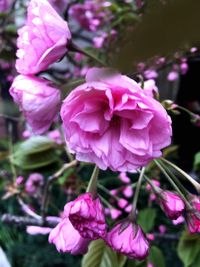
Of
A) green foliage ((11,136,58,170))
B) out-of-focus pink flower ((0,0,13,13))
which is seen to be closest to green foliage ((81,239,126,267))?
green foliage ((11,136,58,170))

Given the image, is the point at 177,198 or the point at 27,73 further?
the point at 177,198

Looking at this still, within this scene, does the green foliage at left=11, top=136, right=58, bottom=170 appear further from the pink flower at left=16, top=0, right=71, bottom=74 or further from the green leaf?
the pink flower at left=16, top=0, right=71, bottom=74

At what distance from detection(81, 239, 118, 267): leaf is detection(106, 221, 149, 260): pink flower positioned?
0.76 ft

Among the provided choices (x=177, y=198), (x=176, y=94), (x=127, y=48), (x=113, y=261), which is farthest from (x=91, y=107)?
(x=176, y=94)

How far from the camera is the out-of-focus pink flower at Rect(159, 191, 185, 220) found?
21.3 inches

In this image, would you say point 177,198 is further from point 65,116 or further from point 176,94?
point 176,94

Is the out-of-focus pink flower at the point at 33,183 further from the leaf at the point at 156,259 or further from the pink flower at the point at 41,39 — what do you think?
the pink flower at the point at 41,39

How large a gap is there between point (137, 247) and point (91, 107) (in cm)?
22

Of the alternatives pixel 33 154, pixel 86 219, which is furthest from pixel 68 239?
pixel 33 154

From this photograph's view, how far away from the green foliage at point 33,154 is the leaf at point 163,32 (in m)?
1.26

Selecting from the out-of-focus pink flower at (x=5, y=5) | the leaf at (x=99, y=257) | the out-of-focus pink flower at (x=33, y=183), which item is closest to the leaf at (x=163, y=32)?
the leaf at (x=99, y=257)

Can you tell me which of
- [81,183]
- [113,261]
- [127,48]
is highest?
[127,48]

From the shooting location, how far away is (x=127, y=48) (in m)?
0.09

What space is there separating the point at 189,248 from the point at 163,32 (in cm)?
106
